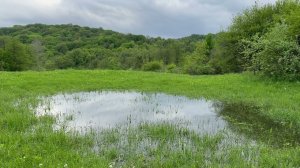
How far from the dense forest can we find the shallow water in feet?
26.9

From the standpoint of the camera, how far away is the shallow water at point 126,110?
13.3 metres

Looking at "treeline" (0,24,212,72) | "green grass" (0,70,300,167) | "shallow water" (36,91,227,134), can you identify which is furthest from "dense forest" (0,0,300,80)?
"shallow water" (36,91,227,134)

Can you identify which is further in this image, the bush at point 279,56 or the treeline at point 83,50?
the treeline at point 83,50

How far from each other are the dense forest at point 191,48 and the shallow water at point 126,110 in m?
8.21

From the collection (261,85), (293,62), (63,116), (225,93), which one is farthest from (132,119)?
(293,62)

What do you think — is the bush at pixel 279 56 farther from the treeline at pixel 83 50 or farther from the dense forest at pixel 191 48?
the treeline at pixel 83 50

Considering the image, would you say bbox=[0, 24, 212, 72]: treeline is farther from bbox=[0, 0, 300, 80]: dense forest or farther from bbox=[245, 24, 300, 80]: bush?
bbox=[245, 24, 300, 80]: bush

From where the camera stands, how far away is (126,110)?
52.5ft

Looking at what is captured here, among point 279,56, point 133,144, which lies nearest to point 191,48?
point 279,56

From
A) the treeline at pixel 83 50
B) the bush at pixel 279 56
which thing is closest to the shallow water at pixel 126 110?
the bush at pixel 279 56

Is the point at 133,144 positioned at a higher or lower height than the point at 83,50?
lower

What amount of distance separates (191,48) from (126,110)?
115988 millimetres

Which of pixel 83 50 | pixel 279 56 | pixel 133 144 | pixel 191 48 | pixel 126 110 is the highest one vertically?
pixel 191 48

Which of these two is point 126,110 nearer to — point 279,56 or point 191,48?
point 279,56
